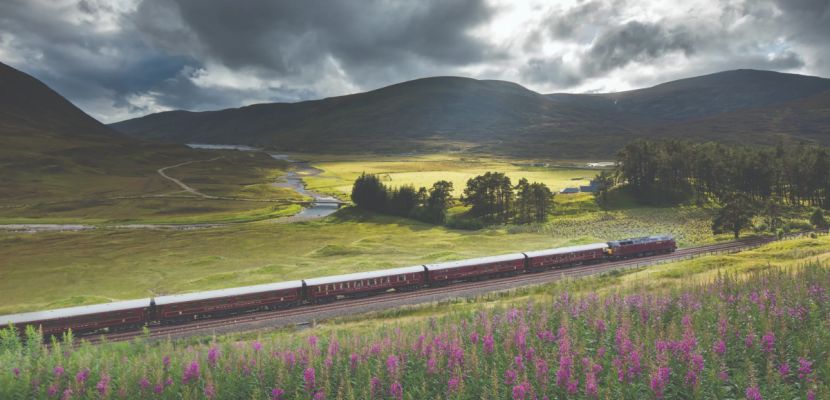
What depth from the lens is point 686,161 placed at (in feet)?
433

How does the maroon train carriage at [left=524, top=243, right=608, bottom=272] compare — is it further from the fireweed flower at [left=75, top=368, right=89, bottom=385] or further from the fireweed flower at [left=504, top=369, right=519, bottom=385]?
the fireweed flower at [left=75, top=368, right=89, bottom=385]

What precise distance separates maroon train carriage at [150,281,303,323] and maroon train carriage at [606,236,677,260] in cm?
4496

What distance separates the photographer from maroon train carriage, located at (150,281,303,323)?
48.2 m

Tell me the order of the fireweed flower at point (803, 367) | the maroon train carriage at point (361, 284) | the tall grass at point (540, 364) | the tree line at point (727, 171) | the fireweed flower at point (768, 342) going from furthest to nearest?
the tree line at point (727, 171)
the maroon train carriage at point (361, 284)
the fireweed flower at point (768, 342)
the tall grass at point (540, 364)
the fireweed flower at point (803, 367)

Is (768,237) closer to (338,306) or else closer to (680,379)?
(338,306)

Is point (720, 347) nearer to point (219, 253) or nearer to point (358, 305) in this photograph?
point (358, 305)

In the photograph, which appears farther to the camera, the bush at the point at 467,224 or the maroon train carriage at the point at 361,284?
the bush at the point at 467,224

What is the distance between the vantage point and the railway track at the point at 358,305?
4594 centimetres

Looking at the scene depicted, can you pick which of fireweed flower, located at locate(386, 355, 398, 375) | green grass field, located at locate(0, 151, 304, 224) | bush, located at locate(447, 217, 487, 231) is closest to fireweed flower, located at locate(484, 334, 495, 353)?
fireweed flower, located at locate(386, 355, 398, 375)

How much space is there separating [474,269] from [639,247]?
2822 centimetres

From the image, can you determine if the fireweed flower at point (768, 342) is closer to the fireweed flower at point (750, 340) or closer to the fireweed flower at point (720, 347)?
the fireweed flower at point (750, 340)

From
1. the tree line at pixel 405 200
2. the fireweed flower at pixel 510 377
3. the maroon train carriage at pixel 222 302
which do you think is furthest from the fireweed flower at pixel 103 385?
the tree line at pixel 405 200

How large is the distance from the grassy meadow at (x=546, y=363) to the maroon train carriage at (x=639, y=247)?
158 feet

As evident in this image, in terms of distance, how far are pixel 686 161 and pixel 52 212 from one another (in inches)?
7317
